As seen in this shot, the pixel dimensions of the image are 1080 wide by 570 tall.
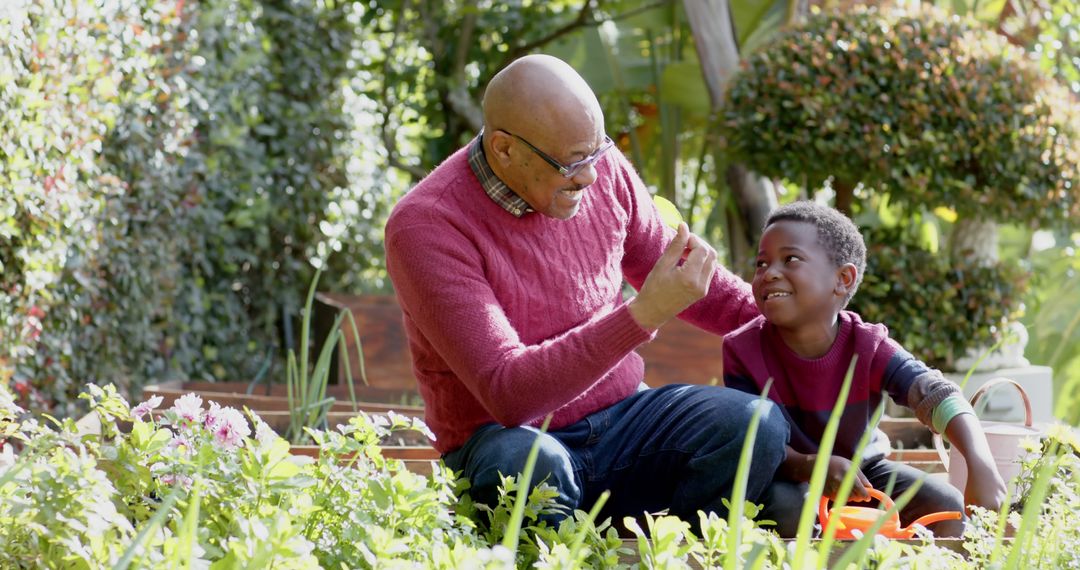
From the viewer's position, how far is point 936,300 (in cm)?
480

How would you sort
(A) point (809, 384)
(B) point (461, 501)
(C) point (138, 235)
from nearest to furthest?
(B) point (461, 501) → (A) point (809, 384) → (C) point (138, 235)

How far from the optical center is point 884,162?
4.63 meters

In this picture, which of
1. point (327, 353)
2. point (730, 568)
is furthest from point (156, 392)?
point (730, 568)

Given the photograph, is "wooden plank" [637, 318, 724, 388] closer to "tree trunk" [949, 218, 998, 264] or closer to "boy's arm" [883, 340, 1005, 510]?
"tree trunk" [949, 218, 998, 264]

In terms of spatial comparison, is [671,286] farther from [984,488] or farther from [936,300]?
[936,300]

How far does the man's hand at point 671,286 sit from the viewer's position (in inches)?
79.3

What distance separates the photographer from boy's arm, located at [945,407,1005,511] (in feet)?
7.03

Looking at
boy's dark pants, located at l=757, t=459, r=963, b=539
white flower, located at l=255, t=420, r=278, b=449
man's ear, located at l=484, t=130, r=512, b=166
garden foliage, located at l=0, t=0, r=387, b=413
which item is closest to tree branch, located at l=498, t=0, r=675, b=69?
garden foliage, located at l=0, t=0, r=387, b=413

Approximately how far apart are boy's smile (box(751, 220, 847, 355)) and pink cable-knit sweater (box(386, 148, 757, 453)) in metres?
0.17

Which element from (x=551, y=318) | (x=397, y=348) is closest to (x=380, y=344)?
(x=397, y=348)

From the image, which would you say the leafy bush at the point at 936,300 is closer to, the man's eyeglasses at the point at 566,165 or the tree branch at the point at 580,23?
the tree branch at the point at 580,23

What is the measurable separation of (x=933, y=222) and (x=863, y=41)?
1.70 metres

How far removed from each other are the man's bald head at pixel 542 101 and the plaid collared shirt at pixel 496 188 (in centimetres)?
10

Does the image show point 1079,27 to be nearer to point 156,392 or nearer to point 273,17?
point 273,17
